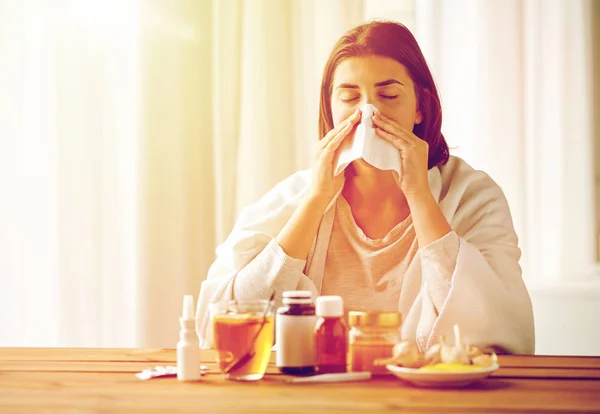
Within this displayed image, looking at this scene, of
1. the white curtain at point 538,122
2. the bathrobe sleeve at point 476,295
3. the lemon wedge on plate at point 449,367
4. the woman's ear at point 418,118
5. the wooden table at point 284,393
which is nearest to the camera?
the wooden table at point 284,393

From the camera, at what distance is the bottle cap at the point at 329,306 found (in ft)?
3.54

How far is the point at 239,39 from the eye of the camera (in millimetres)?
2684

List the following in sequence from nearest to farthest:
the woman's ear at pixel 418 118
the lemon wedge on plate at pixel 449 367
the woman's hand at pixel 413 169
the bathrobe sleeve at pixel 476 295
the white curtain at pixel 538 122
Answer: the lemon wedge on plate at pixel 449 367 → the bathrobe sleeve at pixel 476 295 → the woman's hand at pixel 413 169 → the woman's ear at pixel 418 118 → the white curtain at pixel 538 122

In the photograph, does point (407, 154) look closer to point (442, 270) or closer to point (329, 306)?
point (442, 270)

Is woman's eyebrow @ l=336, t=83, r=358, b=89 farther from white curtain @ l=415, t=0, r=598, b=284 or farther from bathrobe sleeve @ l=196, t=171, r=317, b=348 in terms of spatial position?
white curtain @ l=415, t=0, r=598, b=284

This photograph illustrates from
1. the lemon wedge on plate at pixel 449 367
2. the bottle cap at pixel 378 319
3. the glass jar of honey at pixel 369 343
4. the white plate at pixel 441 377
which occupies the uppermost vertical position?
the bottle cap at pixel 378 319

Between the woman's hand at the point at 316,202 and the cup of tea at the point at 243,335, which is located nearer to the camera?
the cup of tea at the point at 243,335

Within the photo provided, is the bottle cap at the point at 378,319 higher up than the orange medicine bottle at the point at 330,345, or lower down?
higher up

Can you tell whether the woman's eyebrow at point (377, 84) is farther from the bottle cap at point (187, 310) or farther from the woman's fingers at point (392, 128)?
the bottle cap at point (187, 310)

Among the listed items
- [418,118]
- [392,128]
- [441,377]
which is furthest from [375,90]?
[441,377]

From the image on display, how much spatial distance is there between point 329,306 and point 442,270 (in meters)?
0.51

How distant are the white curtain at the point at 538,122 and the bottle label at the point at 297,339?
161 cm

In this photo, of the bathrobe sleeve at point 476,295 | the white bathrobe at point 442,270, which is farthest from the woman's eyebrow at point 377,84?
the bathrobe sleeve at point 476,295

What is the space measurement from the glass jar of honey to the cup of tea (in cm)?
12
